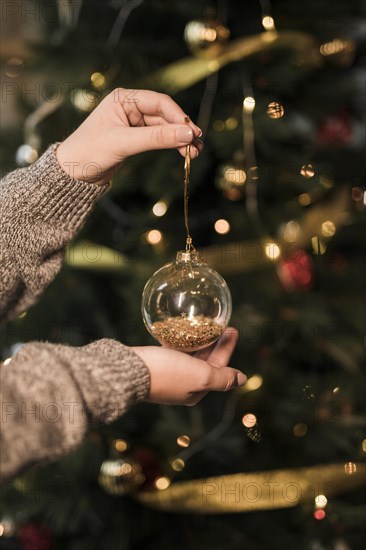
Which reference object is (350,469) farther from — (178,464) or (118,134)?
(118,134)

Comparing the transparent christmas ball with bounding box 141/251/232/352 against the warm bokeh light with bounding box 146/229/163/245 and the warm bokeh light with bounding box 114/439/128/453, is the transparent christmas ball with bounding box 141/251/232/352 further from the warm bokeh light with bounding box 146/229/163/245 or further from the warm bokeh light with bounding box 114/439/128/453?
the warm bokeh light with bounding box 114/439/128/453

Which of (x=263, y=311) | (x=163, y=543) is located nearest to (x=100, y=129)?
(x=263, y=311)

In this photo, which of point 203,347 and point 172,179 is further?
point 172,179

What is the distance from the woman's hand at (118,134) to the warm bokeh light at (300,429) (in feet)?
2.14

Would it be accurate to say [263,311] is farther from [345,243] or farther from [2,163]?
[2,163]

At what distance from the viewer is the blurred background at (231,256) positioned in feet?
3.69

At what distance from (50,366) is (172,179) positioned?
1.95 ft

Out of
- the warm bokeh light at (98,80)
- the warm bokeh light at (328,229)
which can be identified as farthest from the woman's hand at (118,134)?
the warm bokeh light at (328,229)

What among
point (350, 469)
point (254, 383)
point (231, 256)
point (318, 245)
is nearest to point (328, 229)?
point (318, 245)

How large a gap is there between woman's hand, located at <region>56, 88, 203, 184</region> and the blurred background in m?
0.37

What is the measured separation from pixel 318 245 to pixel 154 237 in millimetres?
293

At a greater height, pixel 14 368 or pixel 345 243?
pixel 14 368

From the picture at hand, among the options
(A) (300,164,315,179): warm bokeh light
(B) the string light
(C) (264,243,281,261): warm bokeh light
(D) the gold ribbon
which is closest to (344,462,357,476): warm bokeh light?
(D) the gold ribbon

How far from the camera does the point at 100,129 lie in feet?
2.36
